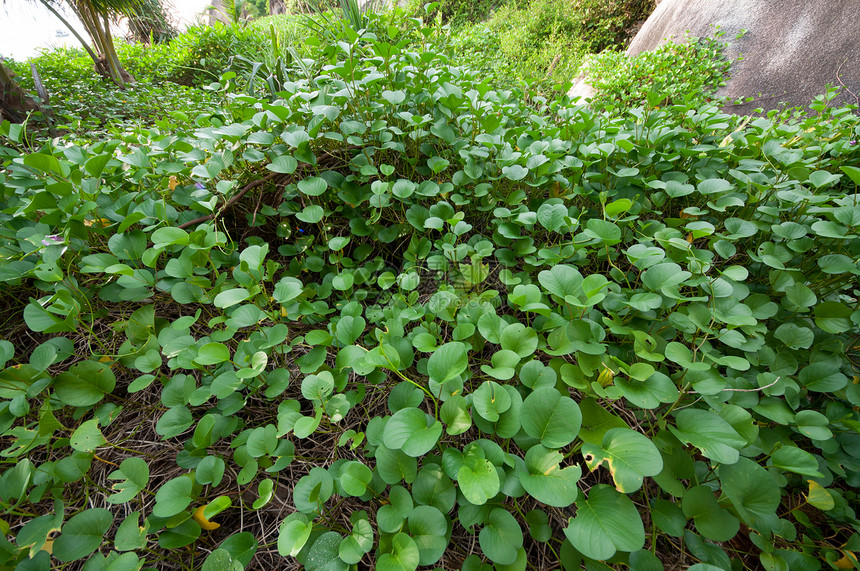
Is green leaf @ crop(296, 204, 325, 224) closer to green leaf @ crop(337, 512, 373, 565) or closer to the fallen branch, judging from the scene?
the fallen branch

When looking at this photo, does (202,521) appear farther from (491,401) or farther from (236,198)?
(236,198)

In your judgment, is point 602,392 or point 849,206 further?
point 849,206

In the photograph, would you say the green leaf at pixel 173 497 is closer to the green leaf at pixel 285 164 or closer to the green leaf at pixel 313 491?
the green leaf at pixel 313 491

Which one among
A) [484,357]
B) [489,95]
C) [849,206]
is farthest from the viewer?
[489,95]

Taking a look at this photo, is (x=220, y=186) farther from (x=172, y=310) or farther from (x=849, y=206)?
(x=849, y=206)

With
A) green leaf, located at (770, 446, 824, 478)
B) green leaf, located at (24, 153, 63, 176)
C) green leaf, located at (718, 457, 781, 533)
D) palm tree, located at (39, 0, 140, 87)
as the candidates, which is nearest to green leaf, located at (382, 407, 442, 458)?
green leaf, located at (718, 457, 781, 533)

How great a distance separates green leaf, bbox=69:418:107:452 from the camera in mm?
773

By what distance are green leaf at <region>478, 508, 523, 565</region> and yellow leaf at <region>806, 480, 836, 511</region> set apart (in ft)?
2.20

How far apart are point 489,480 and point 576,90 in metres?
5.39

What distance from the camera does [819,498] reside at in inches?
29.3

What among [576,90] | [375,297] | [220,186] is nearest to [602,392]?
[375,297]

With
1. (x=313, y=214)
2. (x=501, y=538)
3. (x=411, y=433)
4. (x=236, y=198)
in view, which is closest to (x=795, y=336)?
(x=501, y=538)

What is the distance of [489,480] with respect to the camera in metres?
0.65

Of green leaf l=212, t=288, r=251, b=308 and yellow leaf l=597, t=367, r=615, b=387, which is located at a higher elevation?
green leaf l=212, t=288, r=251, b=308
